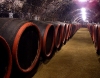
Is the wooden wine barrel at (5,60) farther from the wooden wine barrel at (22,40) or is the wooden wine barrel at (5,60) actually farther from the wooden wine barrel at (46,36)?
the wooden wine barrel at (46,36)

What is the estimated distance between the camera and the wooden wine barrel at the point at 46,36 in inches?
140

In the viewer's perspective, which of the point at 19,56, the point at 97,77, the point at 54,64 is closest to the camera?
the point at 19,56

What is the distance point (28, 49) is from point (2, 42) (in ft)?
3.07

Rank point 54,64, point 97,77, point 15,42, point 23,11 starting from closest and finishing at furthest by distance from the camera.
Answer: point 15,42, point 97,77, point 54,64, point 23,11

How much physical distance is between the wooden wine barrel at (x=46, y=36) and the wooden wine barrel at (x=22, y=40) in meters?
0.36

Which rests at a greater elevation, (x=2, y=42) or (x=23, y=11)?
(x=23, y=11)

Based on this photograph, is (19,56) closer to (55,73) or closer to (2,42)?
(2,42)

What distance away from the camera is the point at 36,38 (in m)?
3.12

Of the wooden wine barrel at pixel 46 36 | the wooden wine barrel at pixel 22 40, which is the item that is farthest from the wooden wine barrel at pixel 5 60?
the wooden wine barrel at pixel 46 36

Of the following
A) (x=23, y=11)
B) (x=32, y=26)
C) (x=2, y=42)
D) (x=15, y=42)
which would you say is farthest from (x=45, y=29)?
(x=23, y=11)

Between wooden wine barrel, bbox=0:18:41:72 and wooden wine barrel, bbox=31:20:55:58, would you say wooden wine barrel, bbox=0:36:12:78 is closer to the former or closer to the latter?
wooden wine barrel, bbox=0:18:41:72

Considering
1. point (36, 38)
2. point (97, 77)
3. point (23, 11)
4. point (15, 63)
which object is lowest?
point (97, 77)

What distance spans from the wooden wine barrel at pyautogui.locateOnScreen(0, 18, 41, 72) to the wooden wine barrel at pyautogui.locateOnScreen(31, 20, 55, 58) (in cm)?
36

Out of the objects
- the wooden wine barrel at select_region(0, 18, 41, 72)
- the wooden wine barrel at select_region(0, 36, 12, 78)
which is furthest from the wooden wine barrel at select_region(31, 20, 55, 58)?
the wooden wine barrel at select_region(0, 36, 12, 78)
